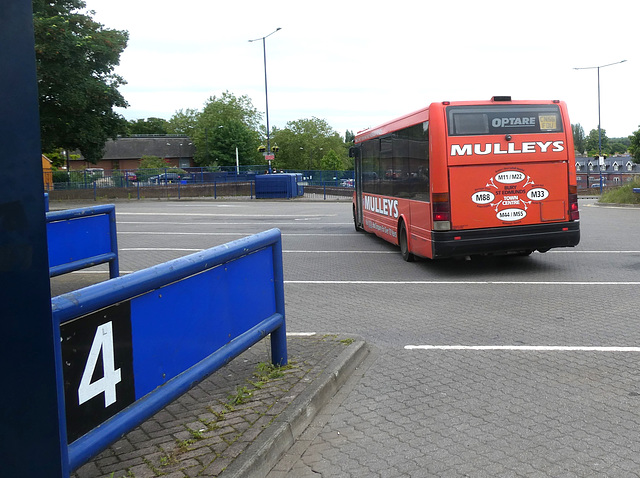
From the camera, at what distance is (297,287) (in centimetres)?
1034

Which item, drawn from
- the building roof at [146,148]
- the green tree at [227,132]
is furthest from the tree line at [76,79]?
the building roof at [146,148]

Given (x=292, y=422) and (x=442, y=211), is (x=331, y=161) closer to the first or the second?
(x=442, y=211)

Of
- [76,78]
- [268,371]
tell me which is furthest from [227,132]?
[268,371]

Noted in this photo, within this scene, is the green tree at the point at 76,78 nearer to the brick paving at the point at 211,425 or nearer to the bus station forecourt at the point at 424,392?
the bus station forecourt at the point at 424,392

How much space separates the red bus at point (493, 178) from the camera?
11.0 metres

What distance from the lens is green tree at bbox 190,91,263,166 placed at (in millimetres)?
98688

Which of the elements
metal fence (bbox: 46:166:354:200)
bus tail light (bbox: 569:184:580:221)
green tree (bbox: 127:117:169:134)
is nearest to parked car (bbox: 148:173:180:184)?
metal fence (bbox: 46:166:354:200)

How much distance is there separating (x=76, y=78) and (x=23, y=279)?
38696mm

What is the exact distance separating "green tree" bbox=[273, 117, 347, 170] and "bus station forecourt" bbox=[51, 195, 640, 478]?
9958 centimetres

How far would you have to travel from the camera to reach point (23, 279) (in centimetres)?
244

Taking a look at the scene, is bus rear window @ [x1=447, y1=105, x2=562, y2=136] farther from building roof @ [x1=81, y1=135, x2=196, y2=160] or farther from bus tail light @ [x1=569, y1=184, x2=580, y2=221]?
building roof @ [x1=81, y1=135, x2=196, y2=160]

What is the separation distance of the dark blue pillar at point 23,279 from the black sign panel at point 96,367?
41 cm

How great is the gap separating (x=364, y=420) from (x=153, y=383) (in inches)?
65.8

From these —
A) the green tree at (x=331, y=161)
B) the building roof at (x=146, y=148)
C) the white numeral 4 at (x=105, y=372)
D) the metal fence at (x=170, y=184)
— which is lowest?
the white numeral 4 at (x=105, y=372)
